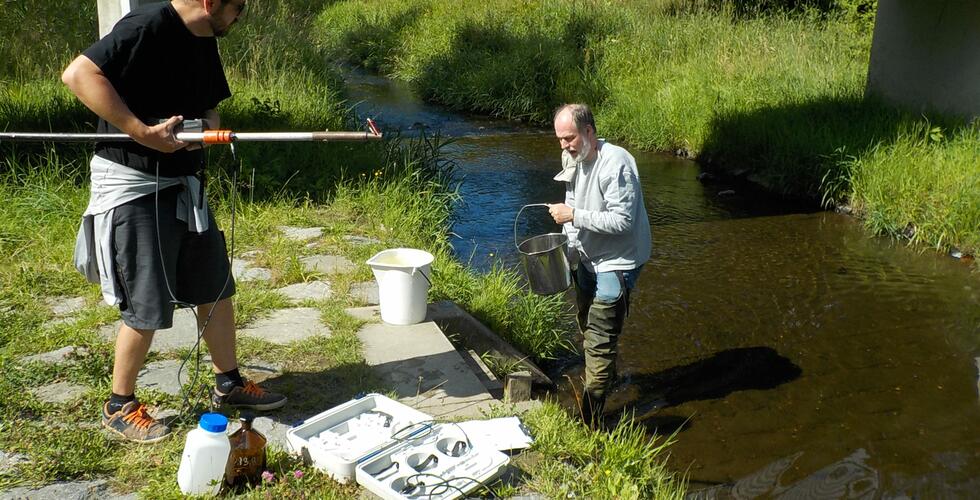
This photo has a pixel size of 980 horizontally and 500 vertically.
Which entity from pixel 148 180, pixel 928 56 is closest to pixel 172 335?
pixel 148 180

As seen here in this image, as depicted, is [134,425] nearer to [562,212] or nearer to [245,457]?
[245,457]

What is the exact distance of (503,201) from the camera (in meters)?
9.76

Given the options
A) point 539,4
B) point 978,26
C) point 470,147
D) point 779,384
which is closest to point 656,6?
point 539,4

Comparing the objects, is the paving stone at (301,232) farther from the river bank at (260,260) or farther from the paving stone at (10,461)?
the paving stone at (10,461)

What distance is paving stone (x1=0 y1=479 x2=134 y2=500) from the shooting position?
10.9 ft

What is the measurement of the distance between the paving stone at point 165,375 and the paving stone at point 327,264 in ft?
5.06

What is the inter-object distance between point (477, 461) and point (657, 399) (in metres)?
2.19

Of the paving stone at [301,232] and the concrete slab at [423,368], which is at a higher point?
the paving stone at [301,232]

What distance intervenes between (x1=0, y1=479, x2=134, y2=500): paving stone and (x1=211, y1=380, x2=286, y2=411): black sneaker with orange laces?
67 cm

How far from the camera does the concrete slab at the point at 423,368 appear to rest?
430 centimetres

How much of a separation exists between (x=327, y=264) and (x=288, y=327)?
3.67ft

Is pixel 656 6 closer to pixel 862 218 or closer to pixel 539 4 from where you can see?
pixel 539 4

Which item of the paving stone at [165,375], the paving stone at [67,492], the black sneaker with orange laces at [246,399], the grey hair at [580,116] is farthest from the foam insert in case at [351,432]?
the grey hair at [580,116]

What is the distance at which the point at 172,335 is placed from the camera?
4867mm
